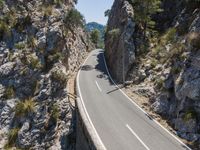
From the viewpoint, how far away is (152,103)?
25578 millimetres

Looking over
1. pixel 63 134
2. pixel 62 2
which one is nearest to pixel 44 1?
pixel 62 2

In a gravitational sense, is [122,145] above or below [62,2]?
below

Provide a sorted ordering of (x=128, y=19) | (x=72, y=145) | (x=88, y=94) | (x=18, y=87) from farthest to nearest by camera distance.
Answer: (x=128, y=19), (x=18, y=87), (x=88, y=94), (x=72, y=145)

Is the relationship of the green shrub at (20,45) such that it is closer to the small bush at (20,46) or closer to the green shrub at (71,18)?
the small bush at (20,46)

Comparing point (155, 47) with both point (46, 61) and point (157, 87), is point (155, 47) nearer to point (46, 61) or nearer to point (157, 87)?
point (157, 87)

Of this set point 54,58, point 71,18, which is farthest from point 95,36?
point 54,58

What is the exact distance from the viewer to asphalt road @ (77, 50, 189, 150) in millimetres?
18000

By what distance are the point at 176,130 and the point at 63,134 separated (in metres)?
10.6

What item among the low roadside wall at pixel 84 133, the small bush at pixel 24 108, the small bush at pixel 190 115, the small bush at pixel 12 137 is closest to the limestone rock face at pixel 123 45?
the low roadside wall at pixel 84 133

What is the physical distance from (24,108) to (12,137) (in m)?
3.36

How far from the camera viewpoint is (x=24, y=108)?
2923cm

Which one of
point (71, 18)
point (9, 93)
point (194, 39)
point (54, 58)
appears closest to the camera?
point (194, 39)

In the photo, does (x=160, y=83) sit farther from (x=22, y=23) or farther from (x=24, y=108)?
(x=22, y=23)

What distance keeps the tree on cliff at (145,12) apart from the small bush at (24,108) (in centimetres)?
1772
